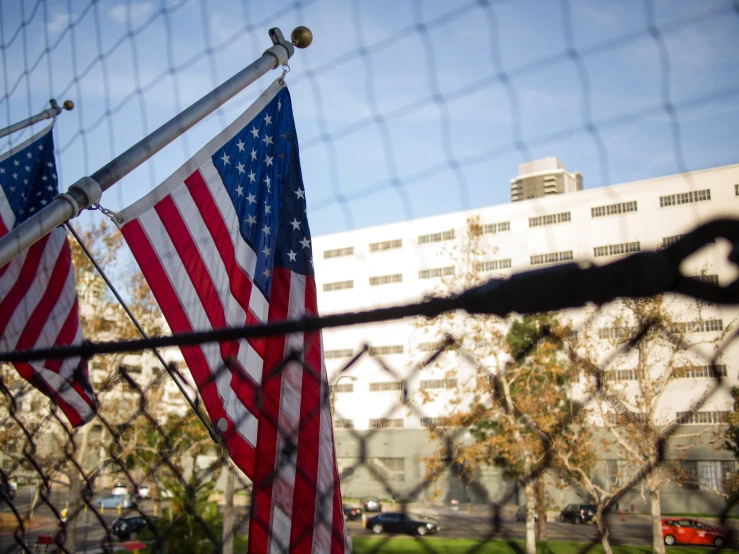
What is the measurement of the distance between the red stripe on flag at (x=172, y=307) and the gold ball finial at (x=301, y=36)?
5.62 ft

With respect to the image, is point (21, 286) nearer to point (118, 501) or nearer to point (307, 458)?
point (307, 458)

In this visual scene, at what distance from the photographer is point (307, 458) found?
9.54 feet

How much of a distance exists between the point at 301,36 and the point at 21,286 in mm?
2564

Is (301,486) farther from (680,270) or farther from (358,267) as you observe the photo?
(358,267)

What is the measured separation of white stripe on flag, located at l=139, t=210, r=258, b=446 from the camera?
325 centimetres

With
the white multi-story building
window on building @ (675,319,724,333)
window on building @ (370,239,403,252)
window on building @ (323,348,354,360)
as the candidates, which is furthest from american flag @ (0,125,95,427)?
window on building @ (323,348,354,360)

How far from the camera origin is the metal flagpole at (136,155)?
3330mm

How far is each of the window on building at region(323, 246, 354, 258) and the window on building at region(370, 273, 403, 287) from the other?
3.82m

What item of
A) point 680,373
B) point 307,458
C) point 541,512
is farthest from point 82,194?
point 680,373

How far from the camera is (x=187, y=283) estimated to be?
3.60 metres

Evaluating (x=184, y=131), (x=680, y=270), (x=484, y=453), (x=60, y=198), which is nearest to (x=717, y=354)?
(x=680, y=270)

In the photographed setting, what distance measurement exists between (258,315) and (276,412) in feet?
3.03

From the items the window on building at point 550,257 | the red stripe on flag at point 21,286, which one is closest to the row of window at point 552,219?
the window on building at point 550,257

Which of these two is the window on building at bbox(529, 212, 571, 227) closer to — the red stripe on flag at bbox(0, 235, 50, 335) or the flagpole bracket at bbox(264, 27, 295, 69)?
the flagpole bracket at bbox(264, 27, 295, 69)
